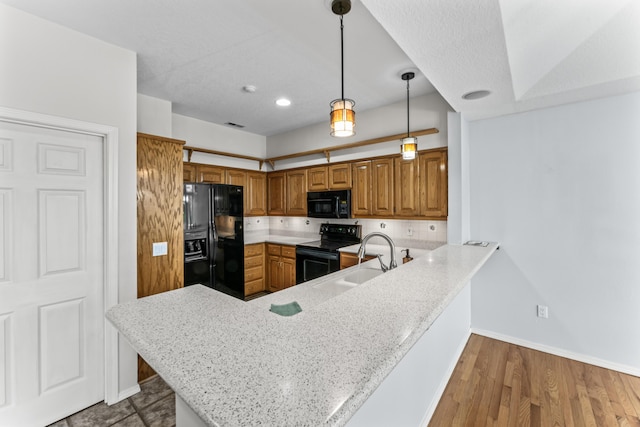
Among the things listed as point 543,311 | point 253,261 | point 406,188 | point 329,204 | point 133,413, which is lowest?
point 133,413

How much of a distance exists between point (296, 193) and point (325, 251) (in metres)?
1.30

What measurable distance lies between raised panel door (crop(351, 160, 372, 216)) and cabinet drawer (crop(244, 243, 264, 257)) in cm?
163

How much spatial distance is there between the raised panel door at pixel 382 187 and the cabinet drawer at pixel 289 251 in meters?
1.32

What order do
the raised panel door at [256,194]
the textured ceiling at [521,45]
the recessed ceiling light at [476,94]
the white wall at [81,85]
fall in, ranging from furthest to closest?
the raised panel door at [256,194] < the recessed ceiling light at [476,94] < the white wall at [81,85] < the textured ceiling at [521,45]

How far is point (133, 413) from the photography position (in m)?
2.07

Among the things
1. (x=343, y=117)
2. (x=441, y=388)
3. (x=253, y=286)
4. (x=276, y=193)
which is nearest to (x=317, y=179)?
(x=276, y=193)

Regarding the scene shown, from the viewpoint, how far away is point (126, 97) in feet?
7.42

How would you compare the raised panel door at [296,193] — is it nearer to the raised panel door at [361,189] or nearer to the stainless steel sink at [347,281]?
the raised panel door at [361,189]

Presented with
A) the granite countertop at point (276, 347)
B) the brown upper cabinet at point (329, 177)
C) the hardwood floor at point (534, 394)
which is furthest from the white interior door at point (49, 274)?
the brown upper cabinet at point (329, 177)

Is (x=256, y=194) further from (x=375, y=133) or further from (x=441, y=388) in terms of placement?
(x=441, y=388)

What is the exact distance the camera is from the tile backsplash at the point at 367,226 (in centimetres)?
354

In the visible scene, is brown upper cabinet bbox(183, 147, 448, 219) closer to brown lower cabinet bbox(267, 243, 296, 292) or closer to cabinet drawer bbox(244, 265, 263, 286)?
brown lower cabinet bbox(267, 243, 296, 292)

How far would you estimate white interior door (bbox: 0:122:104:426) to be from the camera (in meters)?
1.83

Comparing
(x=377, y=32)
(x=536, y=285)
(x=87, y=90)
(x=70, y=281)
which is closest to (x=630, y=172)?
(x=536, y=285)
